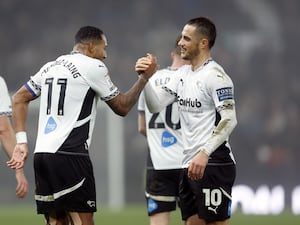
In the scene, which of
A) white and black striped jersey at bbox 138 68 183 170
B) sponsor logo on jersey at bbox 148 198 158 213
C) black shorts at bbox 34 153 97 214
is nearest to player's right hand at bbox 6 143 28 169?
black shorts at bbox 34 153 97 214

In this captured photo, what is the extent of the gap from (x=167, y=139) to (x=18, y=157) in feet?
8.19

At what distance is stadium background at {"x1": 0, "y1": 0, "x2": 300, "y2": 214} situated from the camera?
22453 mm

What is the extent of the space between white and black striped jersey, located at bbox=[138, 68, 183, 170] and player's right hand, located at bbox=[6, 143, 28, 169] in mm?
2300

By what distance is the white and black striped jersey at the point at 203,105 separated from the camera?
9055 millimetres

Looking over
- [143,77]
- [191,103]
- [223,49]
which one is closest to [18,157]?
[143,77]

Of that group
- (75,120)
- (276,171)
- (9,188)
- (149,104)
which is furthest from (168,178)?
(276,171)

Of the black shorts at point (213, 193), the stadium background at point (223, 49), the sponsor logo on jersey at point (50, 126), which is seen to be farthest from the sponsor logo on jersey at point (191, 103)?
the stadium background at point (223, 49)

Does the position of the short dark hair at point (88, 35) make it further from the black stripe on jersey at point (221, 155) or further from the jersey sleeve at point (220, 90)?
the black stripe on jersey at point (221, 155)

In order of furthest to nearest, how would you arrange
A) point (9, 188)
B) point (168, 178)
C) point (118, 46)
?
point (118, 46) → point (9, 188) → point (168, 178)

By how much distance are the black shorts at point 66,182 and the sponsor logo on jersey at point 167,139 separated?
2321 millimetres

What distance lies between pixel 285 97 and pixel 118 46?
11.9ft

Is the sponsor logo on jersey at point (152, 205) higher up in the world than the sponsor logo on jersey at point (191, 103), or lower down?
lower down

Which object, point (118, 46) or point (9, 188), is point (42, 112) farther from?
point (118, 46)

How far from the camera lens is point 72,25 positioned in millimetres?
24312
